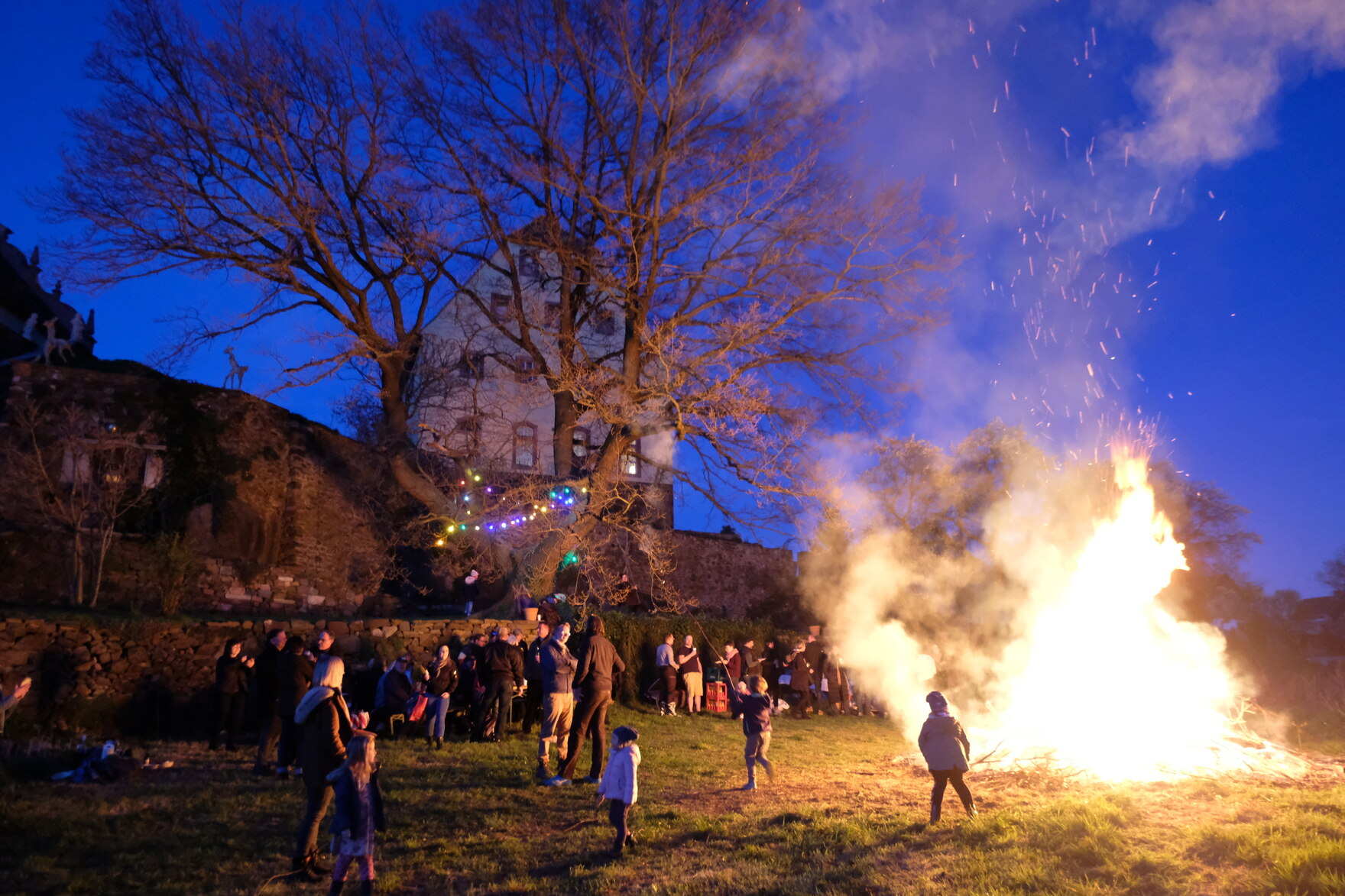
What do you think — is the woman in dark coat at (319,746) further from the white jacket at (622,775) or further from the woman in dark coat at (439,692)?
the woman in dark coat at (439,692)

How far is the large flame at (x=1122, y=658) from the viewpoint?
1091cm

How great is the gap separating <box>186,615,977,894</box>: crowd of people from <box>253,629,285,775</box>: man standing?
0.06 feet

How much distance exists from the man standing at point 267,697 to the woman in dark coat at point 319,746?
3542mm

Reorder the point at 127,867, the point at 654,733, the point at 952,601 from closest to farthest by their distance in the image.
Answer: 1. the point at 127,867
2. the point at 654,733
3. the point at 952,601

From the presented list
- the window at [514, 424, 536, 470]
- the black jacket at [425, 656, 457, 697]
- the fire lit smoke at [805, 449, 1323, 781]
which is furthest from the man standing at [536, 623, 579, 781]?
the window at [514, 424, 536, 470]

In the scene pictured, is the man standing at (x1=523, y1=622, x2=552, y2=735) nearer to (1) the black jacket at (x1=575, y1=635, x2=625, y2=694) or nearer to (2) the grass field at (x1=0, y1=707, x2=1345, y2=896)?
(2) the grass field at (x1=0, y1=707, x2=1345, y2=896)

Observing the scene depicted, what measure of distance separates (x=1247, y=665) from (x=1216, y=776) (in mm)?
16274

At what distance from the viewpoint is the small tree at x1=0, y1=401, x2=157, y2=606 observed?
575 inches

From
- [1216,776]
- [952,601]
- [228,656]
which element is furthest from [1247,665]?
[228,656]

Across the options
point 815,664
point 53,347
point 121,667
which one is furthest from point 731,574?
point 53,347

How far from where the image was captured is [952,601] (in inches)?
1011

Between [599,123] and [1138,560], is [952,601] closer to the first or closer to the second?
[1138,560]

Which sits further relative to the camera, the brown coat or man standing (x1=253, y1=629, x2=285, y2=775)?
man standing (x1=253, y1=629, x2=285, y2=775)

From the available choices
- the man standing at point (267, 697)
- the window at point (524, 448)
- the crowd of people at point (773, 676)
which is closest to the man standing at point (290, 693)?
the man standing at point (267, 697)
